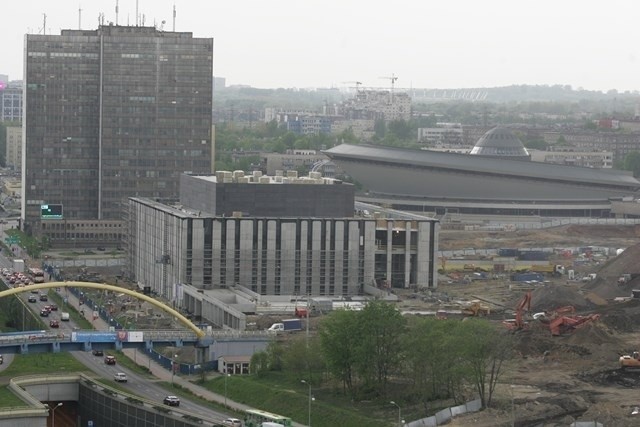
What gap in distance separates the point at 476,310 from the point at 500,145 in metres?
94.4

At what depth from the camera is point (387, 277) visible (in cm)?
9012

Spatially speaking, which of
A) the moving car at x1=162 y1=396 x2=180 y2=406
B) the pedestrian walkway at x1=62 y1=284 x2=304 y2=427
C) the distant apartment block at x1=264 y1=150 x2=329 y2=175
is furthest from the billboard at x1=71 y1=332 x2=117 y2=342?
the distant apartment block at x1=264 y1=150 x2=329 y2=175

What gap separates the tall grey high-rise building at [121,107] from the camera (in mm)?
121875

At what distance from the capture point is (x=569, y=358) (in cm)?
6944

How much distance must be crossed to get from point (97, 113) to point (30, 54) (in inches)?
230

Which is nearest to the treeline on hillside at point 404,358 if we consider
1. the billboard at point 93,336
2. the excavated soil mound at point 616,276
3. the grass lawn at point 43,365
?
the billboard at point 93,336

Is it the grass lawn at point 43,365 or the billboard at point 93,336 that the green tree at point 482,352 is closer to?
the billboard at point 93,336

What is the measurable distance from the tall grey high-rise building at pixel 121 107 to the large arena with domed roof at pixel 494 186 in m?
27.3

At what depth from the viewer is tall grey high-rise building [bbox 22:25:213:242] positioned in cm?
12188

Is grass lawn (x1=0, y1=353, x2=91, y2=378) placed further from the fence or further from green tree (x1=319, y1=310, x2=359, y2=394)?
the fence

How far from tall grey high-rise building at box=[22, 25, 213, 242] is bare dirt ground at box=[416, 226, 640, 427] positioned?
3004cm

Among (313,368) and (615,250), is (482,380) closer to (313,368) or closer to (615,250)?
(313,368)

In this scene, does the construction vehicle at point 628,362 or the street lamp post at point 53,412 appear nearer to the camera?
the street lamp post at point 53,412

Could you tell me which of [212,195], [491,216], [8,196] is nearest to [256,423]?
[212,195]
